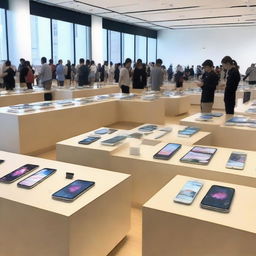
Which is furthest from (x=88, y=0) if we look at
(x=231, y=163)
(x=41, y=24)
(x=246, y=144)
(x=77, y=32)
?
(x=231, y=163)

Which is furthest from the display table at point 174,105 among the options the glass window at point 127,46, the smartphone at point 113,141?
the glass window at point 127,46

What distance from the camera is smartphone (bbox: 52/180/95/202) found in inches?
97.6

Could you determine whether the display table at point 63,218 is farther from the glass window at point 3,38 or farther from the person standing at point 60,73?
the glass window at point 3,38

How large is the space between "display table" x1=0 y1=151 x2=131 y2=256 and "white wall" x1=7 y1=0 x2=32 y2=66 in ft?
40.5

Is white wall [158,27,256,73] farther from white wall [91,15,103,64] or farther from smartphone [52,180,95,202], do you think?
smartphone [52,180,95,202]

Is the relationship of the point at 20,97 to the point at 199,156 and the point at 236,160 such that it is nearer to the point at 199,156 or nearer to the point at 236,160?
the point at 199,156

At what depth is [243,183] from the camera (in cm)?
302

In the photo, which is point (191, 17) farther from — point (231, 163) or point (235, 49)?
point (231, 163)

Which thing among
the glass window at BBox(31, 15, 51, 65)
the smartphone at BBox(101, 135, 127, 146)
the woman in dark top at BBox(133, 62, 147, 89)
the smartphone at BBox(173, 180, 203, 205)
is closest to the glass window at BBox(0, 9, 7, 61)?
the glass window at BBox(31, 15, 51, 65)

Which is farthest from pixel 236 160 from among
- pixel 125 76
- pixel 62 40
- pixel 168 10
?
pixel 62 40

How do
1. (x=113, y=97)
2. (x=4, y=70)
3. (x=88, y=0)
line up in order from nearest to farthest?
(x=113, y=97) < (x=4, y=70) < (x=88, y=0)

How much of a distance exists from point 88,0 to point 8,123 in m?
9.77

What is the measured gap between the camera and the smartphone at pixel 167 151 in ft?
11.6

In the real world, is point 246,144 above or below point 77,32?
below
